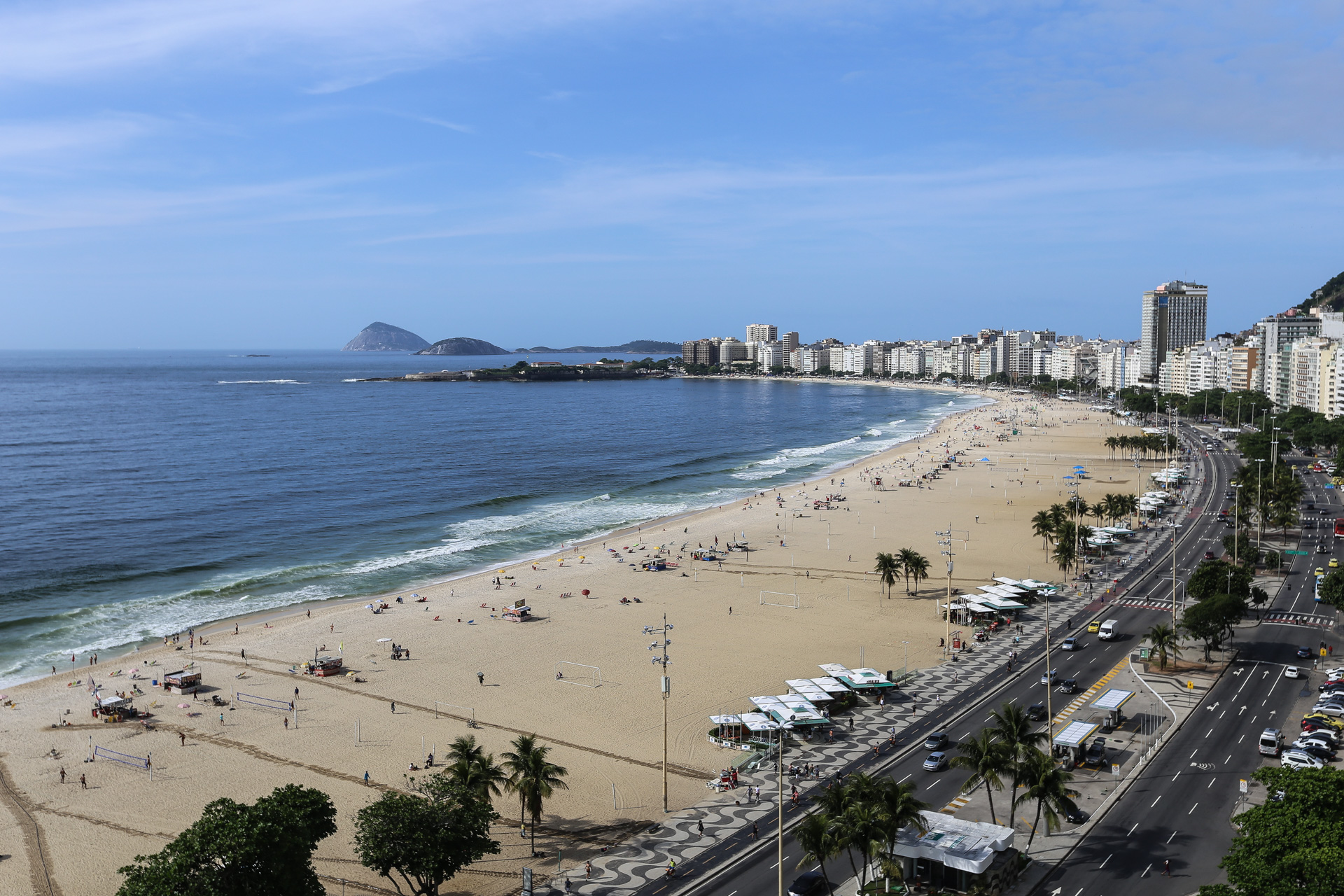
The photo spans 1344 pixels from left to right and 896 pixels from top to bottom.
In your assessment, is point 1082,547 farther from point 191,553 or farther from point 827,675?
point 191,553

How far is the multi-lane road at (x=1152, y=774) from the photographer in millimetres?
26578

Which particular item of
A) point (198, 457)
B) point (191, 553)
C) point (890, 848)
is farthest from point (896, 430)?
point (890, 848)

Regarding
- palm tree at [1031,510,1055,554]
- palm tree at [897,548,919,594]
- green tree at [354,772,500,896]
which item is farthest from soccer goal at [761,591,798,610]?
green tree at [354,772,500,896]

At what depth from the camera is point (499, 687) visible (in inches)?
1762

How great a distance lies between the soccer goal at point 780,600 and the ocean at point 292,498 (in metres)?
22.4

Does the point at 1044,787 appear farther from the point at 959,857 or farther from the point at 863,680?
the point at 863,680

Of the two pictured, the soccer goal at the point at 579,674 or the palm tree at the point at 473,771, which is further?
the soccer goal at the point at 579,674

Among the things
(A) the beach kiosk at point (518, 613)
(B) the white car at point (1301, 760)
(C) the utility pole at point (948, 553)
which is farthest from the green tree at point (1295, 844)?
(A) the beach kiosk at point (518, 613)

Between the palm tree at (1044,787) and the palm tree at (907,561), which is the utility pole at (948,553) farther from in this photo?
the palm tree at (1044,787)

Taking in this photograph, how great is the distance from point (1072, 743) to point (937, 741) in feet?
16.2

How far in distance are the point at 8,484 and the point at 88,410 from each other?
9467 centimetres

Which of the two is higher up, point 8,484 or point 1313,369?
point 1313,369

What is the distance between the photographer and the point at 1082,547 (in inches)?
2707

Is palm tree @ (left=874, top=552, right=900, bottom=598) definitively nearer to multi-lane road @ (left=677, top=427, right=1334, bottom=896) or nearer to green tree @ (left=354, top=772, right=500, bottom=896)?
multi-lane road @ (left=677, top=427, right=1334, bottom=896)
